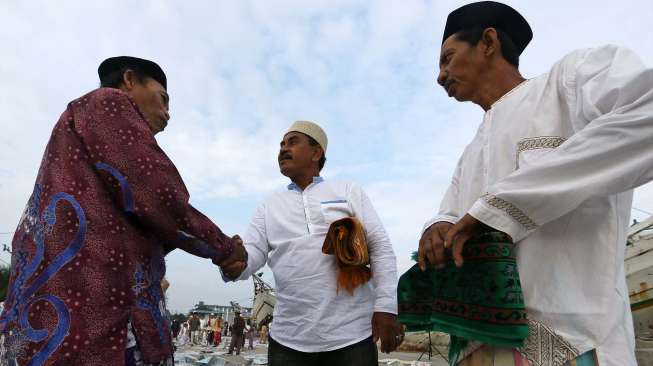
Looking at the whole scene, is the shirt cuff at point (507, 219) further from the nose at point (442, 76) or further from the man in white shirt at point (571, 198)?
the nose at point (442, 76)

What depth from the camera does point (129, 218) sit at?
1.68 m

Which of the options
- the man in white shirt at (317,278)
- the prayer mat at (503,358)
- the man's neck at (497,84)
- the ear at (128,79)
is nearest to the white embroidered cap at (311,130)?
the man in white shirt at (317,278)

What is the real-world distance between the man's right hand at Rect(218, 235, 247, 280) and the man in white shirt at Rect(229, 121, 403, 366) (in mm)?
462

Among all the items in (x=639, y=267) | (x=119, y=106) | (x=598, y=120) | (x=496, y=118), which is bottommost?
(x=639, y=267)

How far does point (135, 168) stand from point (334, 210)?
5.22 feet

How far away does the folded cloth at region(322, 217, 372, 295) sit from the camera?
8.87ft

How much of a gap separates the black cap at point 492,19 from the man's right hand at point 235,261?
139 centimetres

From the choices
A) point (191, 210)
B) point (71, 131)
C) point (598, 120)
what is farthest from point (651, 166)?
point (71, 131)

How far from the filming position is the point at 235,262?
2141mm

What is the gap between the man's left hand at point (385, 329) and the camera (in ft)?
8.66

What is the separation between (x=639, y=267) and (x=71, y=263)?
8062 millimetres

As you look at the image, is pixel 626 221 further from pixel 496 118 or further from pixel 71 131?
pixel 71 131

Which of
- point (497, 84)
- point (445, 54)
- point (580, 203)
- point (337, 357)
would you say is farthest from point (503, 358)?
point (337, 357)

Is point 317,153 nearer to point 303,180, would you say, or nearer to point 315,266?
point 303,180
